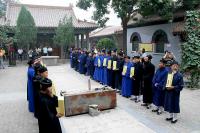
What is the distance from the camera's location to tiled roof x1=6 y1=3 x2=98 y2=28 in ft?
92.8

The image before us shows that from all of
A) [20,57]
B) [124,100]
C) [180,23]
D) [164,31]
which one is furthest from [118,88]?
[20,57]

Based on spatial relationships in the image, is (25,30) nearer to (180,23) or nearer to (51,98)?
(180,23)

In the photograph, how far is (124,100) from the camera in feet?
35.0

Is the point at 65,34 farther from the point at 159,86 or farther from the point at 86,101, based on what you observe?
the point at 159,86

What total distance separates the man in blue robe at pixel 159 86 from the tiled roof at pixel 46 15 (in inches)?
781

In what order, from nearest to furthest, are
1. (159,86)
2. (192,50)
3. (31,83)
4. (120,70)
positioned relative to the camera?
1. (159,86)
2. (31,83)
3. (120,70)
4. (192,50)

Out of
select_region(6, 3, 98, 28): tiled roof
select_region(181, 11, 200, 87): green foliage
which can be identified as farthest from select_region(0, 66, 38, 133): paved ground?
select_region(6, 3, 98, 28): tiled roof

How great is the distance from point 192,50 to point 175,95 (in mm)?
5569

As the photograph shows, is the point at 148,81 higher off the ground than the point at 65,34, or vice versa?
the point at 65,34

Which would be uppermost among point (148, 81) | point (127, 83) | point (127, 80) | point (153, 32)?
point (153, 32)

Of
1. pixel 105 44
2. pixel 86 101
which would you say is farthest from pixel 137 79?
pixel 105 44

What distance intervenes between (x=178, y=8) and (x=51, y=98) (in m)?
16.1

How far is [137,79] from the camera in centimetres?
1041

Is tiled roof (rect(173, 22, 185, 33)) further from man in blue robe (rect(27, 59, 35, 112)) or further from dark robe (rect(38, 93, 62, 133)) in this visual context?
dark robe (rect(38, 93, 62, 133))
